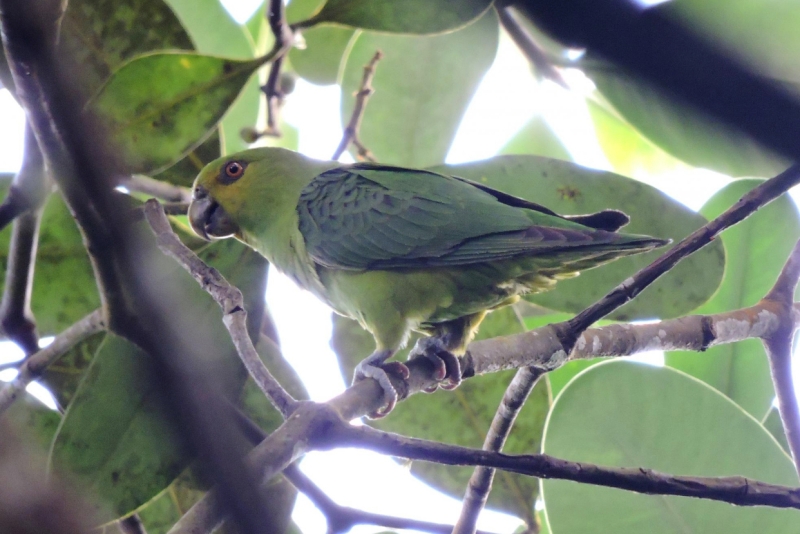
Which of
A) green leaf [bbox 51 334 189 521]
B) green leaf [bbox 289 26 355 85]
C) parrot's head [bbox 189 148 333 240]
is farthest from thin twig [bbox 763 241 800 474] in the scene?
green leaf [bbox 289 26 355 85]

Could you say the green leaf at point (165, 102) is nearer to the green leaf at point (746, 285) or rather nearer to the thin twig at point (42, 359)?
the thin twig at point (42, 359)

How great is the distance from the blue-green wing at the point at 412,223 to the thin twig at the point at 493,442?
0.43 m

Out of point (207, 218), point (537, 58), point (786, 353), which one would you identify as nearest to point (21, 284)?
point (207, 218)

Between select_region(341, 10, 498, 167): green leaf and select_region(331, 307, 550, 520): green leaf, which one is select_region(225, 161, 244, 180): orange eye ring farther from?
select_region(331, 307, 550, 520): green leaf

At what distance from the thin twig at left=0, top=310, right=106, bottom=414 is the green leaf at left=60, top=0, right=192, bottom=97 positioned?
0.67 m

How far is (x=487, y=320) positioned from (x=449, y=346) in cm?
31

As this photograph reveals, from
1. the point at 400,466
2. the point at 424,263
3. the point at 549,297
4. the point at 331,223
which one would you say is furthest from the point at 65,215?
the point at 549,297

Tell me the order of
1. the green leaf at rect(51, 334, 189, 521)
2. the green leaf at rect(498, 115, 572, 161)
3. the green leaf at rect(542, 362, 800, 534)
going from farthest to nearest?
the green leaf at rect(498, 115, 572, 161) < the green leaf at rect(542, 362, 800, 534) < the green leaf at rect(51, 334, 189, 521)

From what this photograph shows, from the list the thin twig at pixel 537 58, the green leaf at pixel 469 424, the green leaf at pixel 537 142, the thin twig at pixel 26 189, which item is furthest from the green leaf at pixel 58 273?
the green leaf at pixel 537 142

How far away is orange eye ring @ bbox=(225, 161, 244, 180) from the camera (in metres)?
2.90

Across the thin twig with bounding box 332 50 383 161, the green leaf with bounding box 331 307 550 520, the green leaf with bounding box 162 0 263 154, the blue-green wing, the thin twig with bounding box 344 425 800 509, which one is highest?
the green leaf with bounding box 162 0 263 154

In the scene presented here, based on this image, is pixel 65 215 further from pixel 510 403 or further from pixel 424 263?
pixel 510 403

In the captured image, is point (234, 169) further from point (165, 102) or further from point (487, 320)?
point (487, 320)

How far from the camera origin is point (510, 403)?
194 cm
